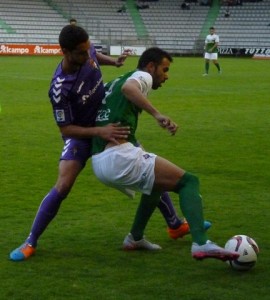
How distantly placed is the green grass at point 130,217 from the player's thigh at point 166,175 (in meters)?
0.66

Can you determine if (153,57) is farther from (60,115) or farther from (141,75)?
(60,115)

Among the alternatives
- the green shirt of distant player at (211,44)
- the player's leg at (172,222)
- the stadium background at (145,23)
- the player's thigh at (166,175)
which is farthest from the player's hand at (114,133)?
the stadium background at (145,23)

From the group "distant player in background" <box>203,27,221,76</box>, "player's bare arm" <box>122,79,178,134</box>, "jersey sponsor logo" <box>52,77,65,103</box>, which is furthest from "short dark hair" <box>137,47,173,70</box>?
"distant player in background" <box>203,27,221,76</box>

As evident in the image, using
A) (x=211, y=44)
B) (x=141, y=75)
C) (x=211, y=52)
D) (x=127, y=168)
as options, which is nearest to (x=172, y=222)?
(x=127, y=168)

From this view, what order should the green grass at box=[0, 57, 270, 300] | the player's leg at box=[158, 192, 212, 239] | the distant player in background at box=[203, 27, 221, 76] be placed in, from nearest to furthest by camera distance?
the green grass at box=[0, 57, 270, 300], the player's leg at box=[158, 192, 212, 239], the distant player in background at box=[203, 27, 221, 76]

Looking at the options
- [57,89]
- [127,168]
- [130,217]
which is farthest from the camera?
[130,217]

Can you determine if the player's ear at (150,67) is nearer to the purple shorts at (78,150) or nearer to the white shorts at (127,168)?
the white shorts at (127,168)

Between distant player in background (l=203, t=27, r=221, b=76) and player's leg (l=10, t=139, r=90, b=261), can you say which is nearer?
player's leg (l=10, t=139, r=90, b=261)

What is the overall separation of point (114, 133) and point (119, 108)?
24 centimetres

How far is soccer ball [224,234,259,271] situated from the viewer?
600 cm

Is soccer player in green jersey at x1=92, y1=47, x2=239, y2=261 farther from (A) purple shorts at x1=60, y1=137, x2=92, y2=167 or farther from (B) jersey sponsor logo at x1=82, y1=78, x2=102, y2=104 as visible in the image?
(A) purple shorts at x1=60, y1=137, x2=92, y2=167

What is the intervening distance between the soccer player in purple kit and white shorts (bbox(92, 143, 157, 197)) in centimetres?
12

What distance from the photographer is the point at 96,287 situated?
221 inches

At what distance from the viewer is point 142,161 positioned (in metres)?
6.00
